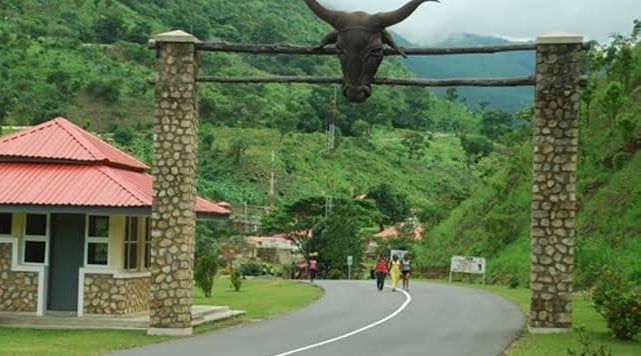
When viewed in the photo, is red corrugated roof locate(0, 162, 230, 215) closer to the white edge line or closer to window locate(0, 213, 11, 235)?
window locate(0, 213, 11, 235)

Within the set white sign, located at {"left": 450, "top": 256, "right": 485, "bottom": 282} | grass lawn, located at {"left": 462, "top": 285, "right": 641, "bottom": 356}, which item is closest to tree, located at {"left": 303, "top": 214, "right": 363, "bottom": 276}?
white sign, located at {"left": 450, "top": 256, "right": 485, "bottom": 282}

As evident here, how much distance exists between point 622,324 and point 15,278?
42.7ft

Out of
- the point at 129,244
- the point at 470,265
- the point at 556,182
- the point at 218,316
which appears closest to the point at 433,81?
the point at 556,182

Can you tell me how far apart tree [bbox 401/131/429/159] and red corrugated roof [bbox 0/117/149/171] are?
260 ft

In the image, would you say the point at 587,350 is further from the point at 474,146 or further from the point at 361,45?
the point at 474,146

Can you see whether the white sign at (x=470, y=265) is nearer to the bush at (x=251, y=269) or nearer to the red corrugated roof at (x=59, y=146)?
the bush at (x=251, y=269)

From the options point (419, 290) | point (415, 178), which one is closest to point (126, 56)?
point (415, 178)

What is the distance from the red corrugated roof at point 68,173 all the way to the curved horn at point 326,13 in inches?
212

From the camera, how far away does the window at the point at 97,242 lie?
69.9 ft

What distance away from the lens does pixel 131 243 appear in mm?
22016

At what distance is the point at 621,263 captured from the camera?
106 feet

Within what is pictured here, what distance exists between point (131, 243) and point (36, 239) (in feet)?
6.97

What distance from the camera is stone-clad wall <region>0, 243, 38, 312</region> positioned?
21.2 m

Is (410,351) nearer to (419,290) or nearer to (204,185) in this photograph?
(419,290)
